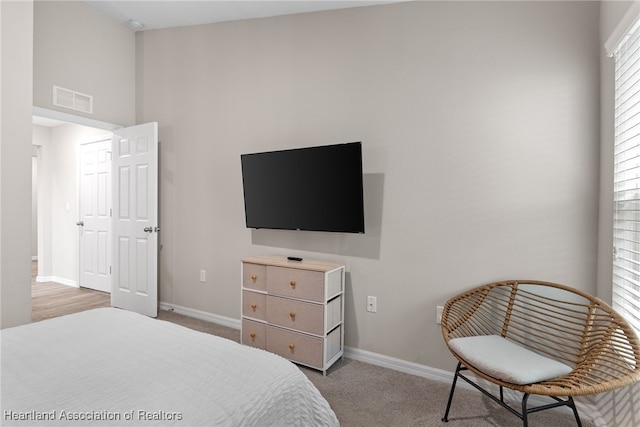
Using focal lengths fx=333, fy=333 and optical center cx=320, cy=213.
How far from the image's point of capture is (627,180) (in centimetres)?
160

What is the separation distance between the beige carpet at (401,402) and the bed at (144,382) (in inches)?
33.8

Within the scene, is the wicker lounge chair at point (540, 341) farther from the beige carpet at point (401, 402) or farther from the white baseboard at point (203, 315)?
the white baseboard at point (203, 315)

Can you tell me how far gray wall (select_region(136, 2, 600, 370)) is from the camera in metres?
2.01

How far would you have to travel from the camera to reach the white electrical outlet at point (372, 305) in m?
2.58

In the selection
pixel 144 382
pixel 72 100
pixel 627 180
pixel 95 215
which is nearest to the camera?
pixel 144 382

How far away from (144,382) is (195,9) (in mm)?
3243

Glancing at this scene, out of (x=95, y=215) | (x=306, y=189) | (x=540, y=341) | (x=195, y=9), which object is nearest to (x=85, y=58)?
(x=195, y=9)

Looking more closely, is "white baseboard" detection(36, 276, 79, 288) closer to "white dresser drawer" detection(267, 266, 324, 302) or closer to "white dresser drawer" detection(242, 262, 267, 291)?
"white dresser drawer" detection(242, 262, 267, 291)

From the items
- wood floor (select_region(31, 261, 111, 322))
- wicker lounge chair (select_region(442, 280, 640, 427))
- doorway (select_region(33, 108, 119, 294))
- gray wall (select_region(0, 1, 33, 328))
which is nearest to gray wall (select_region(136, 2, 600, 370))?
wicker lounge chair (select_region(442, 280, 640, 427))

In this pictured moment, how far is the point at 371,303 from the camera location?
260 cm

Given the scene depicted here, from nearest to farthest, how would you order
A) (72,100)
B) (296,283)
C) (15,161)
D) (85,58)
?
(15,161)
(296,283)
(72,100)
(85,58)

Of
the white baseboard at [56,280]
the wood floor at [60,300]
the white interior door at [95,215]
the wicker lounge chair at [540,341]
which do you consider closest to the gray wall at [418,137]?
the wicker lounge chair at [540,341]

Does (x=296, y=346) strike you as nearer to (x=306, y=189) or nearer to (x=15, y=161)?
(x=306, y=189)

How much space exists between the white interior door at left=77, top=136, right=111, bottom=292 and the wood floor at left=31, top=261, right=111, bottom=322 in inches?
7.1
